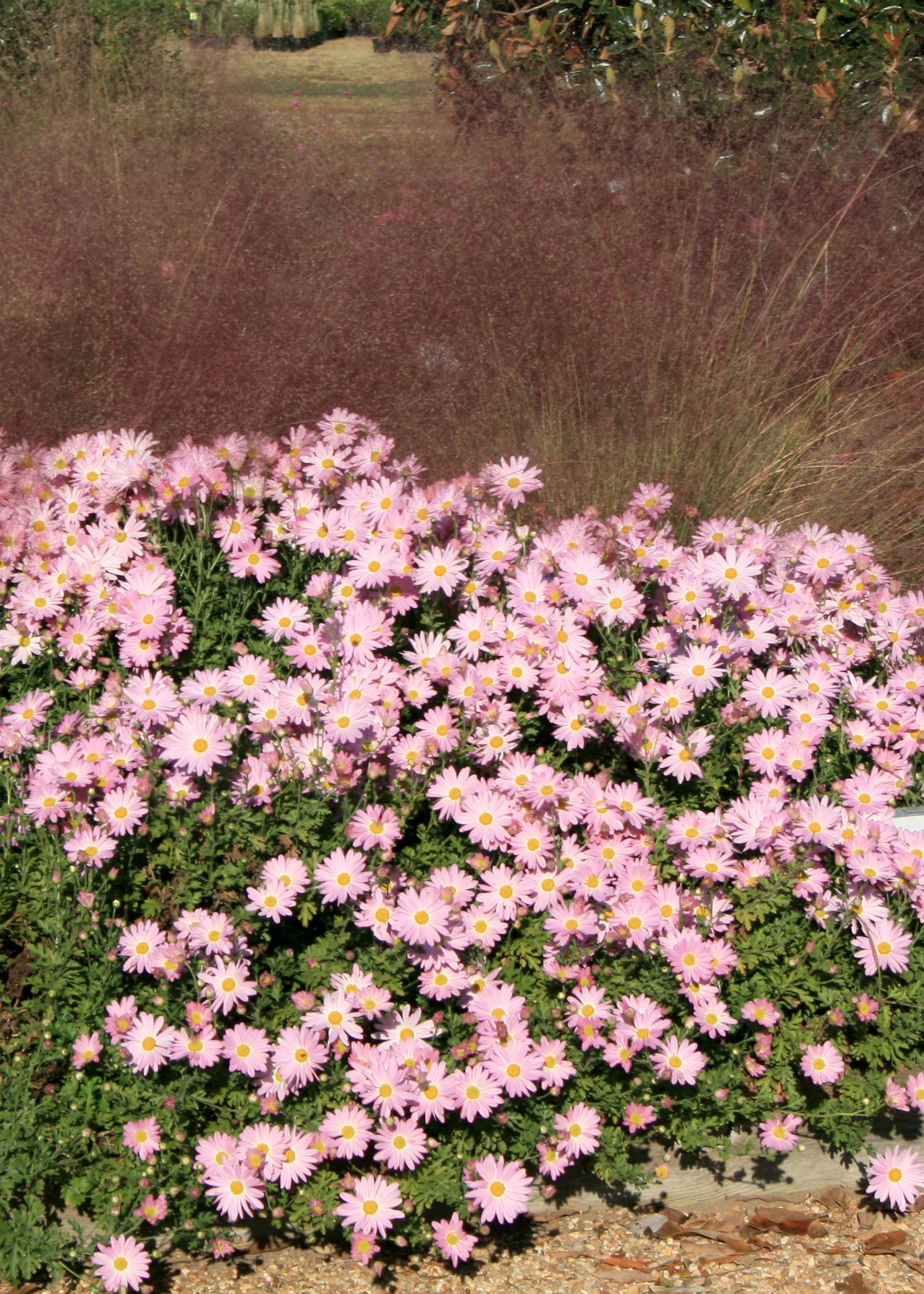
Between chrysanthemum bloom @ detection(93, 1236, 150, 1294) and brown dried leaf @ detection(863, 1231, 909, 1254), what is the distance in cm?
118

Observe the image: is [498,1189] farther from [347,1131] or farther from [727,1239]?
[727,1239]

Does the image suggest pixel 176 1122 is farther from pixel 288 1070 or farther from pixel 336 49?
pixel 336 49

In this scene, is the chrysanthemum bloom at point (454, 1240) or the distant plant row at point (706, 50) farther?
the distant plant row at point (706, 50)

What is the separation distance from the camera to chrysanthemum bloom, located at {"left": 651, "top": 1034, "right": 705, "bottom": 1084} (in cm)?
201

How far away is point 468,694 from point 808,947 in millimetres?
756

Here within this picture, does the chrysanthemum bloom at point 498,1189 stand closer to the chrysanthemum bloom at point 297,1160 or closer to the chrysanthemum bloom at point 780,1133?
the chrysanthemum bloom at point 297,1160

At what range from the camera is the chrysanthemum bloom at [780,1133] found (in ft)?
6.74

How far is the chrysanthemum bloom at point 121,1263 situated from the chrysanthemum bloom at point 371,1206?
30cm

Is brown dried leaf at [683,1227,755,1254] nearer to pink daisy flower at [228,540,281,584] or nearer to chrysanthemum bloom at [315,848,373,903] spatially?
chrysanthemum bloom at [315,848,373,903]

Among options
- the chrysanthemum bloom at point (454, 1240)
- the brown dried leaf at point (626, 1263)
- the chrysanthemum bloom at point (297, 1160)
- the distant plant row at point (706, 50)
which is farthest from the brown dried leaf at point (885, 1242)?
the distant plant row at point (706, 50)

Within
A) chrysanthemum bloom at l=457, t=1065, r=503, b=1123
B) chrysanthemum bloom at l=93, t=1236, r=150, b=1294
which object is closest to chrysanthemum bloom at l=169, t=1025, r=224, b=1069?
chrysanthemum bloom at l=93, t=1236, r=150, b=1294

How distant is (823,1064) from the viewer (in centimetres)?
208

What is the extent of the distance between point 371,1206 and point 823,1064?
77 cm

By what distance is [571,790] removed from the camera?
229cm
